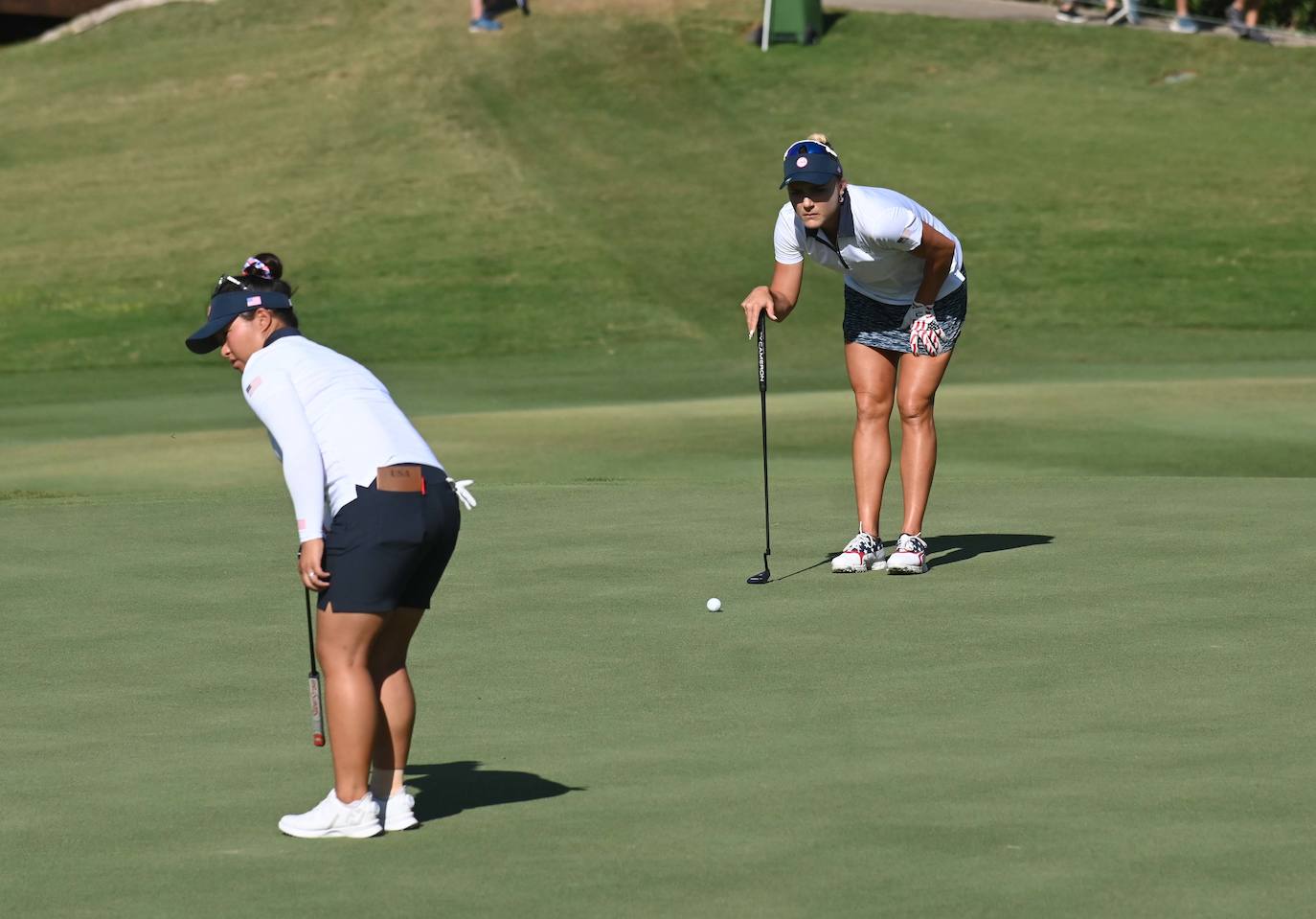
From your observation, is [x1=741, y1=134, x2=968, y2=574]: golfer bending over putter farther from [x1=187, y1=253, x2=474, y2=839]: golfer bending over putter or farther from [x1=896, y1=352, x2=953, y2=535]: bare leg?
[x1=187, y1=253, x2=474, y2=839]: golfer bending over putter

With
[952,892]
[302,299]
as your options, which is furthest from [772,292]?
[302,299]

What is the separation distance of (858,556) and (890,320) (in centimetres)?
115

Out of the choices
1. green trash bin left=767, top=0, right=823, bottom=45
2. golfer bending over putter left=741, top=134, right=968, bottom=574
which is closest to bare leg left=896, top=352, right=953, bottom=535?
golfer bending over putter left=741, top=134, right=968, bottom=574

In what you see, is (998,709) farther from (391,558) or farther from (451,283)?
(451,283)

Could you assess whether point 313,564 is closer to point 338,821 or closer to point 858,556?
point 338,821

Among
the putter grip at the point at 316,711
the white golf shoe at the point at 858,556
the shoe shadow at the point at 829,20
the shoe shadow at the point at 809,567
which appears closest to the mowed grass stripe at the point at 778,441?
the shoe shadow at the point at 809,567

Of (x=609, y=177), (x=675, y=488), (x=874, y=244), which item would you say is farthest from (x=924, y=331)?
(x=609, y=177)

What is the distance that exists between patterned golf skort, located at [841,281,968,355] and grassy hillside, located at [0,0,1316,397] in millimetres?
12648

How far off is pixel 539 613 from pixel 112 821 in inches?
137

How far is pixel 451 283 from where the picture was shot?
102 ft

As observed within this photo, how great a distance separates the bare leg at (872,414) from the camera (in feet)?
35.5

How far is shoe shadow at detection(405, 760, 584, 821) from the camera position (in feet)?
21.4

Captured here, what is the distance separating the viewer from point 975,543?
11.4 meters

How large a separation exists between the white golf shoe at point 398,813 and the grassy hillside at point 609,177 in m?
17.2
